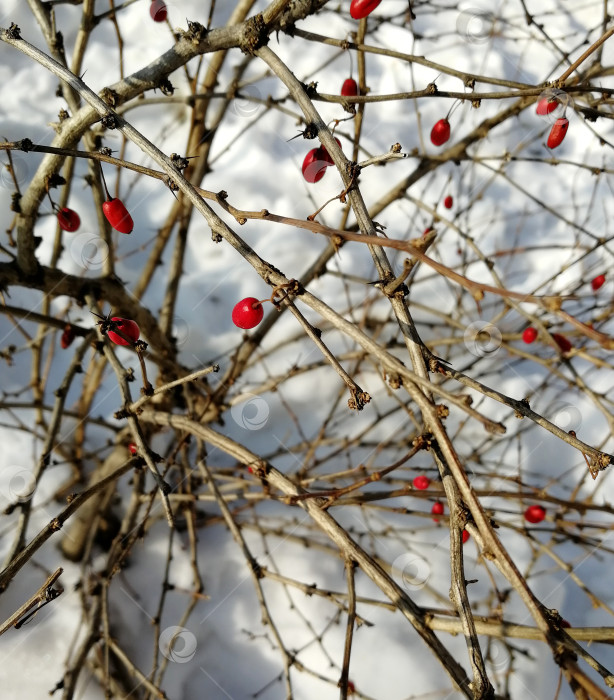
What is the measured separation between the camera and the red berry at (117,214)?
1.31 metres

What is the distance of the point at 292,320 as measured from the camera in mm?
2863

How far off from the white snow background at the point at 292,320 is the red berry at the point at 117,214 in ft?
1.95

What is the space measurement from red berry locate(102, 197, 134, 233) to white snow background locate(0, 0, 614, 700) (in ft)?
1.95

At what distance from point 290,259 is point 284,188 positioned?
44cm

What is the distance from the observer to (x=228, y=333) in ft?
9.45

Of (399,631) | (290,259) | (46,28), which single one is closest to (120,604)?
(399,631)

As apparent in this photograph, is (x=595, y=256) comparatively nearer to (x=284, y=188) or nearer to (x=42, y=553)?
(x=284, y=188)

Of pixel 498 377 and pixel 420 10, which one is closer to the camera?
pixel 498 377

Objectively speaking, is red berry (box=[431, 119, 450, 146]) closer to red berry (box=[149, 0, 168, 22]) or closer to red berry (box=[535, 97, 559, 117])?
red berry (box=[535, 97, 559, 117])

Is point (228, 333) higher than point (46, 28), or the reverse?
point (228, 333)

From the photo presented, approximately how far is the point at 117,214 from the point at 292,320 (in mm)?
1590

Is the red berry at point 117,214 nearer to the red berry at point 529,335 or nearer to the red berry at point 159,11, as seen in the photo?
the red berry at point 159,11

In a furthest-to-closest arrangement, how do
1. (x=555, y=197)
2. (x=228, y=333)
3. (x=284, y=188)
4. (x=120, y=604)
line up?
(x=555, y=197) < (x=284, y=188) < (x=228, y=333) < (x=120, y=604)

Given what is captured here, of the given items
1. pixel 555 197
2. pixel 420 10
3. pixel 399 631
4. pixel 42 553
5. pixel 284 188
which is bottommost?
pixel 42 553
